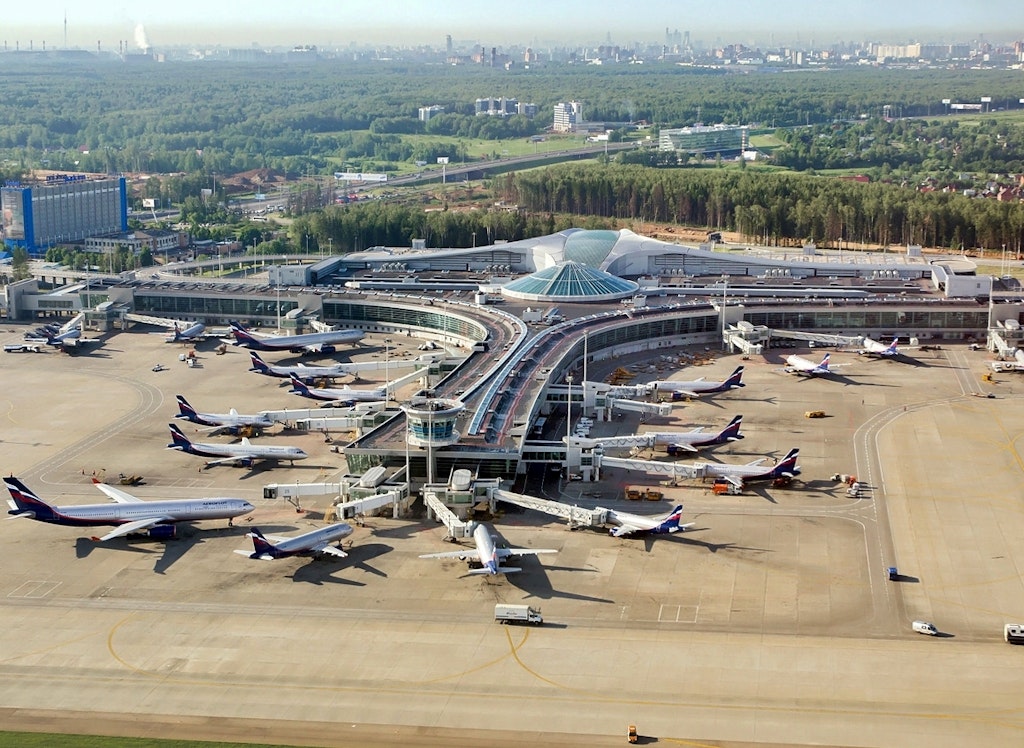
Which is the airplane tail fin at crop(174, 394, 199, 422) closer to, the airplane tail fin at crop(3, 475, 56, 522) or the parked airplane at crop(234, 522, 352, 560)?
the airplane tail fin at crop(3, 475, 56, 522)

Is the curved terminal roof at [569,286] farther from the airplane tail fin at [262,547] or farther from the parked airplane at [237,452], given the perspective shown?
the airplane tail fin at [262,547]

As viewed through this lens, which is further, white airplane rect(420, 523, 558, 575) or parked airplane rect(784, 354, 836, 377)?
parked airplane rect(784, 354, 836, 377)

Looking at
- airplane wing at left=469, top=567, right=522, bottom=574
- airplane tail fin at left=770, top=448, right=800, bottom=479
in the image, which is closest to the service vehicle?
airplane tail fin at left=770, top=448, right=800, bottom=479

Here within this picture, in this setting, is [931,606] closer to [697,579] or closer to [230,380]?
[697,579]

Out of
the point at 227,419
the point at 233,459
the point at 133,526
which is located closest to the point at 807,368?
the point at 227,419

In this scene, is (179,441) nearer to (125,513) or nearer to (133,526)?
(125,513)

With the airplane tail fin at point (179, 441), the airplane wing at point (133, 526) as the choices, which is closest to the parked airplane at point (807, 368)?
the airplane tail fin at point (179, 441)
